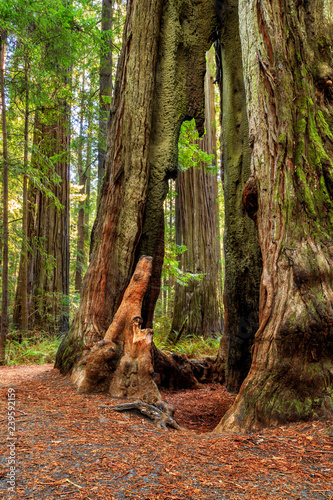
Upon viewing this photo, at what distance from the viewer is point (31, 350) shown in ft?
22.4

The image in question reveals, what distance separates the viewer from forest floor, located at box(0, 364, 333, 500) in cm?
162

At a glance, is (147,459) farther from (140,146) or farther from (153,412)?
(140,146)

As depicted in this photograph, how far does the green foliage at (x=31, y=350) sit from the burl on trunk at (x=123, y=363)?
129 inches

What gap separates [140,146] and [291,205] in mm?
2123

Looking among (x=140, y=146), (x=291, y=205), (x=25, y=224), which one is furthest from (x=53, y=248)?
(x=291, y=205)

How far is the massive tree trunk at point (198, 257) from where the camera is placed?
8602 millimetres

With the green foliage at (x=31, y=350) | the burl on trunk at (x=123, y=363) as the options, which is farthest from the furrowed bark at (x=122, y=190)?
the green foliage at (x=31, y=350)

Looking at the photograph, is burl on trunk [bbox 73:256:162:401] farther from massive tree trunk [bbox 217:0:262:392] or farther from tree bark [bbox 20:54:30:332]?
tree bark [bbox 20:54:30:332]

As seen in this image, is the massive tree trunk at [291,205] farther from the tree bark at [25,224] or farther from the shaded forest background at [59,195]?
the tree bark at [25,224]

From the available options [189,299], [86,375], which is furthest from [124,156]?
[189,299]

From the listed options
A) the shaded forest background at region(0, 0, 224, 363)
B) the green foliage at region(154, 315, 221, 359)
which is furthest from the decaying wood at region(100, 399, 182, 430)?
the green foliage at region(154, 315, 221, 359)

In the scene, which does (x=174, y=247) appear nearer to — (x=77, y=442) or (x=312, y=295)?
(x=312, y=295)

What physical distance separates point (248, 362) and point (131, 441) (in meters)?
2.63

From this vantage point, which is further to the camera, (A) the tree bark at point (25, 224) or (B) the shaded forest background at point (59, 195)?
(B) the shaded forest background at point (59, 195)
